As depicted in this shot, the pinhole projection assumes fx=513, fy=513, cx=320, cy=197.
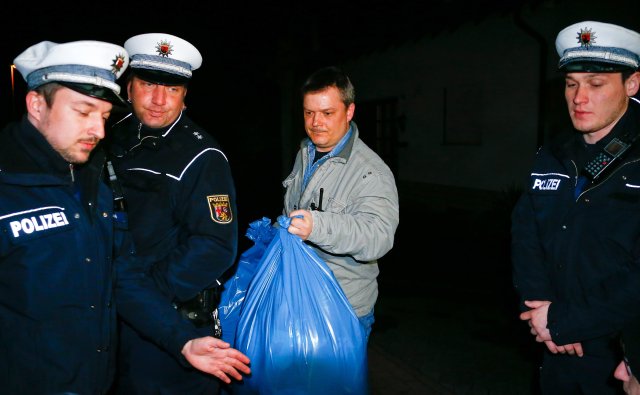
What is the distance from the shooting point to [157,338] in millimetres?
2008

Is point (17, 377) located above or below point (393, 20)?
below

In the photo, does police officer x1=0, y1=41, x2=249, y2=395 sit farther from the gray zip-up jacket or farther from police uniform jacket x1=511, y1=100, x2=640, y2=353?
police uniform jacket x1=511, y1=100, x2=640, y2=353

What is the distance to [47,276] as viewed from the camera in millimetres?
1616

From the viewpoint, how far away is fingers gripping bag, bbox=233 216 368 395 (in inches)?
88.5

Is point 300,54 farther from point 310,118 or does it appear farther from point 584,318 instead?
point 584,318

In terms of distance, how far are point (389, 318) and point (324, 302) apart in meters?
3.52

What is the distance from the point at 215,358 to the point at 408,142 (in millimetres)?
10530

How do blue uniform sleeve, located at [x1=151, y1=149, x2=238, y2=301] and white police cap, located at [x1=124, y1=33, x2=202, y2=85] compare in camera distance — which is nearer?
blue uniform sleeve, located at [x1=151, y1=149, x2=238, y2=301]

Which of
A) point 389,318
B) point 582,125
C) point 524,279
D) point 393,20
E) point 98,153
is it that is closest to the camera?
point 98,153

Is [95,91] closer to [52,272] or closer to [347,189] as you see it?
[52,272]

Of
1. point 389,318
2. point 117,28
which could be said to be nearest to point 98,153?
point 389,318

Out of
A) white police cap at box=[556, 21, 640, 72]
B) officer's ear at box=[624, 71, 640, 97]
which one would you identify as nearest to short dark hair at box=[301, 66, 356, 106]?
white police cap at box=[556, 21, 640, 72]

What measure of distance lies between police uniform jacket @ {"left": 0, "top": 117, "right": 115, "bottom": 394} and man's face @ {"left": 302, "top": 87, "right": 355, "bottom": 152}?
1152 millimetres

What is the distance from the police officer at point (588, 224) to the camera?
2090 millimetres
